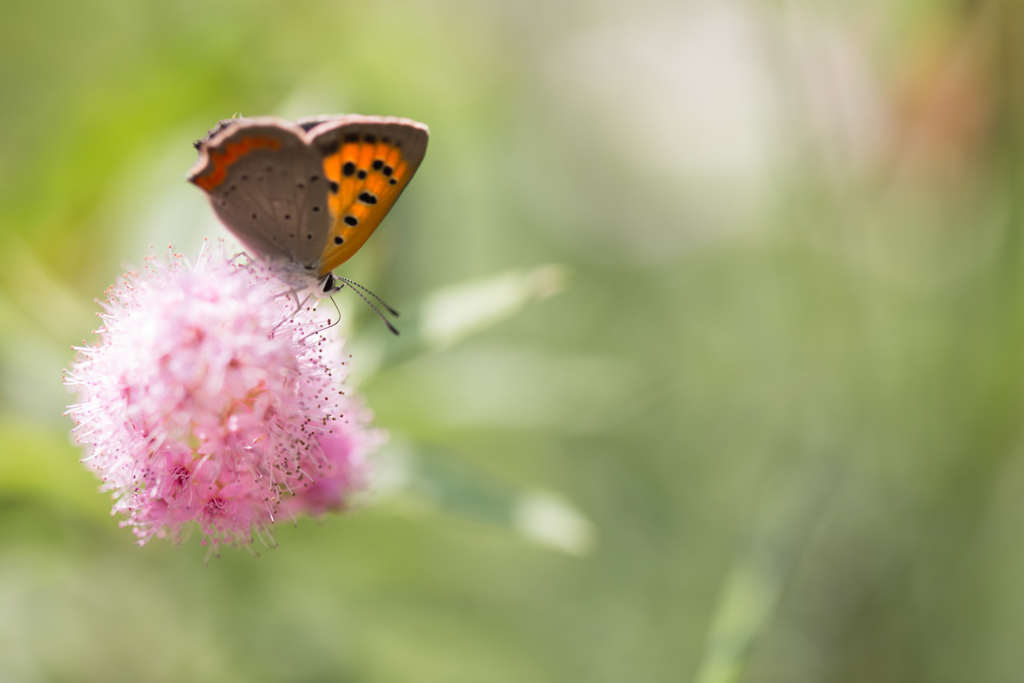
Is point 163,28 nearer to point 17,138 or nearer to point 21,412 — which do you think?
point 17,138

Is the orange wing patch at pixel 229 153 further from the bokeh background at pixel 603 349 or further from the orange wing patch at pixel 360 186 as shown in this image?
the bokeh background at pixel 603 349

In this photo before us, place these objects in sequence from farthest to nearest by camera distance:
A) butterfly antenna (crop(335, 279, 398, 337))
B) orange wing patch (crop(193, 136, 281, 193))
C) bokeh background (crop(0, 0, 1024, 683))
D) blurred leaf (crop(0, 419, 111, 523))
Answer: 1. bokeh background (crop(0, 0, 1024, 683))
2. butterfly antenna (crop(335, 279, 398, 337))
3. blurred leaf (crop(0, 419, 111, 523))
4. orange wing patch (crop(193, 136, 281, 193))

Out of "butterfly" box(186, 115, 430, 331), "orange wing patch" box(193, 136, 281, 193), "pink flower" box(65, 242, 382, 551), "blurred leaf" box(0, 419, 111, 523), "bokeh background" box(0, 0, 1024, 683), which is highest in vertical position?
"bokeh background" box(0, 0, 1024, 683)

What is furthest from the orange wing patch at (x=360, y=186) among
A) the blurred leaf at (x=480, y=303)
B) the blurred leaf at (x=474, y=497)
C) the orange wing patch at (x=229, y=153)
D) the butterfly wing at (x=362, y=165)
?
the blurred leaf at (x=474, y=497)

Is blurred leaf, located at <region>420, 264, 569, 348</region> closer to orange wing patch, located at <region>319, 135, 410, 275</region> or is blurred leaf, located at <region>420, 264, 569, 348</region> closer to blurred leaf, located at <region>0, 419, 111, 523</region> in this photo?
orange wing patch, located at <region>319, 135, 410, 275</region>

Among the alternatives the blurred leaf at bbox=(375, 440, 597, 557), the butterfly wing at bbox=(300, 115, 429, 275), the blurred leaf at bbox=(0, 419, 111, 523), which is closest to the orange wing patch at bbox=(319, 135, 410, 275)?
the butterfly wing at bbox=(300, 115, 429, 275)

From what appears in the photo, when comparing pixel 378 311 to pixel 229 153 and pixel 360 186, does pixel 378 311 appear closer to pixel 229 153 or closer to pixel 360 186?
pixel 360 186

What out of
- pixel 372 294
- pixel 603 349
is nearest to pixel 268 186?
pixel 372 294

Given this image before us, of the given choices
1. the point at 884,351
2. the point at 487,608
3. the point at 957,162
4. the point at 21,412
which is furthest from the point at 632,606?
the point at 21,412
